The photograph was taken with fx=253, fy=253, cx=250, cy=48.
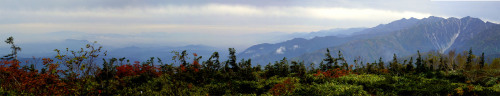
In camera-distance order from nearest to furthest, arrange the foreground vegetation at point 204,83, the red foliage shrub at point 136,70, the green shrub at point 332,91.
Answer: the green shrub at point 332,91 → the foreground vegetation at point 204,83 → the red foliage shrub at point 136,70

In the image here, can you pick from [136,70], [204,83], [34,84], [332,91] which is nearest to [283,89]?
[332,91]

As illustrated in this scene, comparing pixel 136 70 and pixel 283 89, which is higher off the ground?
pixel 136 70

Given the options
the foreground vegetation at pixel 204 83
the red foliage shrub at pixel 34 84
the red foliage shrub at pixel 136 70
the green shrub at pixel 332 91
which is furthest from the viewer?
the red foliage shrub at pixel 136 70

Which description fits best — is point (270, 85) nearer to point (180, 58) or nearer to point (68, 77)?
point (180, 58)

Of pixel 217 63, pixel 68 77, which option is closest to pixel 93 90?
pixel 68 77

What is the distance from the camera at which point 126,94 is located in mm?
22141

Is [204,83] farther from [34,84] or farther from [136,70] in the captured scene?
[34,84]

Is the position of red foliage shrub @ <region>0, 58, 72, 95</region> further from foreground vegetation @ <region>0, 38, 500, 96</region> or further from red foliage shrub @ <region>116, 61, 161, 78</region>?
red foliage shrub @ <region>116, 61, 161, 78</region>

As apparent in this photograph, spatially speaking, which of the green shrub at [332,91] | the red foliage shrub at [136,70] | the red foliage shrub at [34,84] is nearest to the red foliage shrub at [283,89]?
the green shrub at [332,91]

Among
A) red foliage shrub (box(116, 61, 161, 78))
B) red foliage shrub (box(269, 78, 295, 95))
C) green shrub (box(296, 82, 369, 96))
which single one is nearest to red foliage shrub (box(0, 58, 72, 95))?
red foliage shrub (box(116, 61, 161, 78))

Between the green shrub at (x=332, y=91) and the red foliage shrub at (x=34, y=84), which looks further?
the red foliage shrub at (x=34, y=84)

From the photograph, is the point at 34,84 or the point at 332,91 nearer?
the point at 332,91

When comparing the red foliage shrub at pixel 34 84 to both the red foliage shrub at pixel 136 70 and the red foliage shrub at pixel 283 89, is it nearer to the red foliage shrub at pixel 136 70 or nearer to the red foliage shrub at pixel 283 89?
the red foliage shrub at pixel 136 70

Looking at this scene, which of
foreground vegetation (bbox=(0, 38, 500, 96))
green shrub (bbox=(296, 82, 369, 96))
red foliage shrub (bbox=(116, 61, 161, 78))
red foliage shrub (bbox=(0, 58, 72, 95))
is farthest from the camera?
red foliage shrub (bbox=(116, 61, 161, 78))
